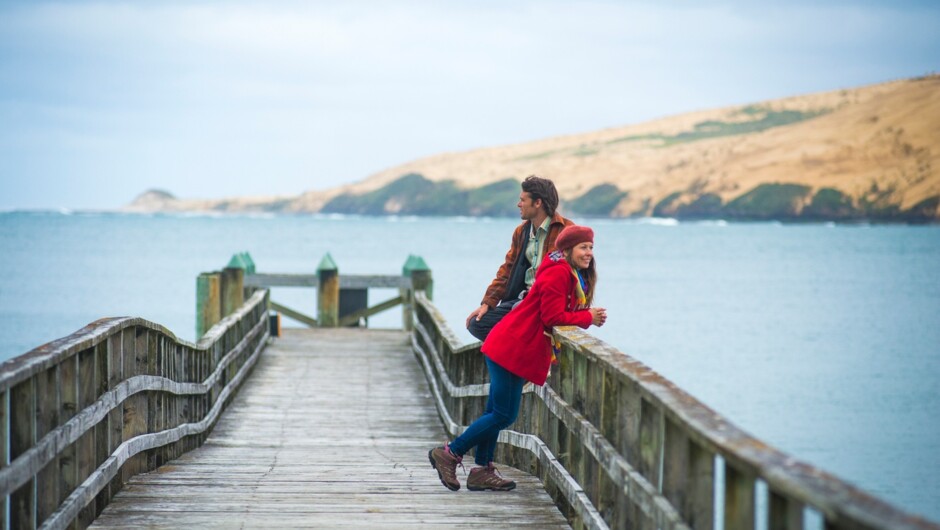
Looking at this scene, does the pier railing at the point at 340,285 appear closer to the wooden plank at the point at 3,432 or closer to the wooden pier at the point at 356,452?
the wooden pier at the point at 356,452

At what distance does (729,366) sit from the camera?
129 feet

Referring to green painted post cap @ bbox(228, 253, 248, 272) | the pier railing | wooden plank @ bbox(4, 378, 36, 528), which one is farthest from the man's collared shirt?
green painted post cap @ bbox(228, 253, 248, 272)

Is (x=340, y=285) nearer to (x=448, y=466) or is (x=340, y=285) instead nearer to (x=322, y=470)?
(x=322, y=470)

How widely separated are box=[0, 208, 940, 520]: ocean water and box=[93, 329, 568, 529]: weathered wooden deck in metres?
10.9

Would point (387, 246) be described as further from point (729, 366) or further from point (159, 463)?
point (159, 463)

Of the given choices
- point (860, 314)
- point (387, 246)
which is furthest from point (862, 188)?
point (860, 314)

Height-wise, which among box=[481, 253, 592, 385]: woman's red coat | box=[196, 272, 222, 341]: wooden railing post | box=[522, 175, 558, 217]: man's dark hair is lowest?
box=[196, 272, 222, 341]: wooden railing post

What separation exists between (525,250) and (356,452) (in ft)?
9.78

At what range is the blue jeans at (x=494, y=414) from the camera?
6.39 metres

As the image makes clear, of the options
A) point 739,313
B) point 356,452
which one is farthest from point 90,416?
point 739,313

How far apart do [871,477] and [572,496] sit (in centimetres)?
1904

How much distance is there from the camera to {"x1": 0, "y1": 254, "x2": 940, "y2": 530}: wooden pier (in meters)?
3.93

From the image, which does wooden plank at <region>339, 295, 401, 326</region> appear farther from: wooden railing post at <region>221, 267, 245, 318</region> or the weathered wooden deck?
the weathered wooden deck

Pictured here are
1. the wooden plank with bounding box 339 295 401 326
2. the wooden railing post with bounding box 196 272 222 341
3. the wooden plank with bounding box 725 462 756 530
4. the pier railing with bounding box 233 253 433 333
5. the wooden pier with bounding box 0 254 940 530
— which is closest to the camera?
the wooden plank with bounding box 725 462 756 530
